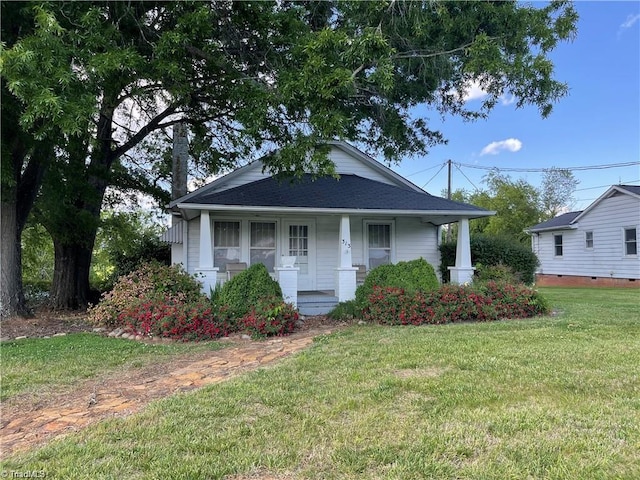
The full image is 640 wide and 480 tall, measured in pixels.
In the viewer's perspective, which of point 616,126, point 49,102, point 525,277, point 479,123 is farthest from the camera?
point 616,126

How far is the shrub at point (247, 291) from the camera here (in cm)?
788

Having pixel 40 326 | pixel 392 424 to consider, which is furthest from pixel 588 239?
pixel 40 326

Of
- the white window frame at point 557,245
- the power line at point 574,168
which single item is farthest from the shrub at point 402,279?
the power line at point 574,168

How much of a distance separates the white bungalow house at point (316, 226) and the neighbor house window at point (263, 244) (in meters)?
0.03

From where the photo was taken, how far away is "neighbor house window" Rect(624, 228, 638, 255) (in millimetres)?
17156

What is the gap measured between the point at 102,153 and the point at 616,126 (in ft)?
73.0

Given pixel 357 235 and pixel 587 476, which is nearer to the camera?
pixel 587 476

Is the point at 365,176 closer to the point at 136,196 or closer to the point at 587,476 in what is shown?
the point at 136,196

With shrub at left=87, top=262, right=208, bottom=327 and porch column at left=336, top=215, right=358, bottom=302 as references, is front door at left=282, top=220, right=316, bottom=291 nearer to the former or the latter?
porch column at left=336, top=215, right=358, bottom=302

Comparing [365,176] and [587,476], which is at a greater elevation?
[365,176]

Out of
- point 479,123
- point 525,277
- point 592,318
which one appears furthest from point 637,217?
point 592,318

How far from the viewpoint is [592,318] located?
811 cm

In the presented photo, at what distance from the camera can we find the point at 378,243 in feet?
42.0

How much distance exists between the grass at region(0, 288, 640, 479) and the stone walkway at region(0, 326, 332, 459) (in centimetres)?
28
